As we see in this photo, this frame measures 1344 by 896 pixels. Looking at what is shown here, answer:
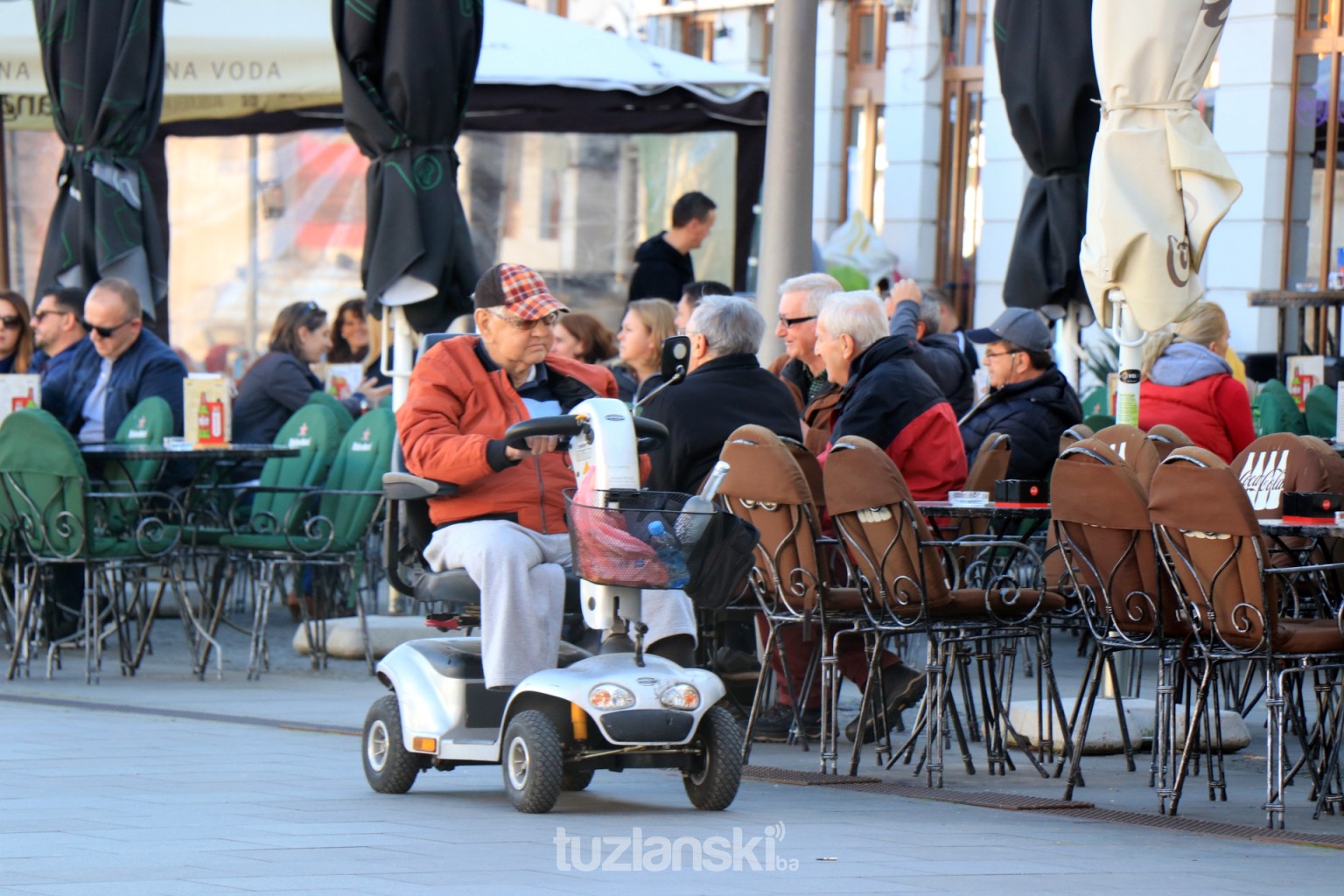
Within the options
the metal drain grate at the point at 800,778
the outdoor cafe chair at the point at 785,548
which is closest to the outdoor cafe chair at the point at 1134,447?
the outdoor cafe chair at the point at 785,548

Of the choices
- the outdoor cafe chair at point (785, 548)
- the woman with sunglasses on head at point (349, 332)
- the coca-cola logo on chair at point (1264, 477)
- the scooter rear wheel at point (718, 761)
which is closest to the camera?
the scooter rear wheel at point (718, 761)

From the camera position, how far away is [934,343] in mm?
11609

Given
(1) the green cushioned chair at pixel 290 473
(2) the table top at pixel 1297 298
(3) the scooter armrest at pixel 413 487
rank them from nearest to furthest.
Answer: (3) the scooter armrest at pixel 413 487 → (1) the green cushioned chair at pixel 290 473 → (2) the table top at pixel 1297 298

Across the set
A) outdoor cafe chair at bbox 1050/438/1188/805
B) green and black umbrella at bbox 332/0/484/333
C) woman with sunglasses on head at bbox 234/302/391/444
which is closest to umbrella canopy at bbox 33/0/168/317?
woman with sunglasses on head at bbox 234/302/391/444

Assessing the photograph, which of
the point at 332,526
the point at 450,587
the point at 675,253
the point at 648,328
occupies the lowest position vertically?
the point at 332,526

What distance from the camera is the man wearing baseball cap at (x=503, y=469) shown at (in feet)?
20.9

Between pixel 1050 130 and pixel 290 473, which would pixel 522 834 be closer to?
pixel 1050 130

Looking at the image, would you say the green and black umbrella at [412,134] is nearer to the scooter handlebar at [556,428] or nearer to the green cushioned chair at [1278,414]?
the scooter handlebar at [556,428]

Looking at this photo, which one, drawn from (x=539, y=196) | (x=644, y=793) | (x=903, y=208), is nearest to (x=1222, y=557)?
(x=644, y=793)

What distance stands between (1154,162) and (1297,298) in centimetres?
768

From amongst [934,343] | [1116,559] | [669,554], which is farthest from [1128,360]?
[934,343]

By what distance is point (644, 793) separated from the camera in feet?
21.8

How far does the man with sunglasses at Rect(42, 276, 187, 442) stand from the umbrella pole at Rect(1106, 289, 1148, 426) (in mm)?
4694

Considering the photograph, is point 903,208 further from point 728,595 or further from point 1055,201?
point 728,595
